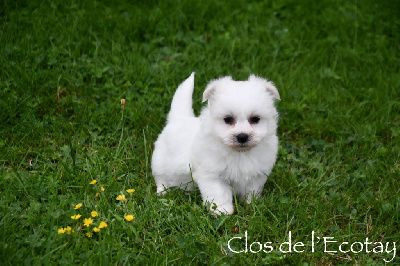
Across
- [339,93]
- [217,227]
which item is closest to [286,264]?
[217,227]

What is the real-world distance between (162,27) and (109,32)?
66cm

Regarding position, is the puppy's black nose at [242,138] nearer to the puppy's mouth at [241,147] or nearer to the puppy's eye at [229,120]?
the puppy's mouth at [241,147]

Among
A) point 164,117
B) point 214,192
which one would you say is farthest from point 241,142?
point 164,117

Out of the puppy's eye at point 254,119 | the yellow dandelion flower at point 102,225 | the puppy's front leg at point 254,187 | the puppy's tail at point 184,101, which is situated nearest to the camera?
the yellow dandelion flower at point 102,225

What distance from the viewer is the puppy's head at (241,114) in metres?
3.10

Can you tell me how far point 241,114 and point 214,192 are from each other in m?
0.62

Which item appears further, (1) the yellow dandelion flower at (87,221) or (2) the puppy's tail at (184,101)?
(2) the puppy's tail at (184,101)

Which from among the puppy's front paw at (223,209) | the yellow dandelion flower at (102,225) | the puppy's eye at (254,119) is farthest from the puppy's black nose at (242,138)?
the yellow dandelion flower at (102,225)

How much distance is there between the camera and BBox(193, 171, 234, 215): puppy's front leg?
10.8ft

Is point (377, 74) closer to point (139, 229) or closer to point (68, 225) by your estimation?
point (139, 229)

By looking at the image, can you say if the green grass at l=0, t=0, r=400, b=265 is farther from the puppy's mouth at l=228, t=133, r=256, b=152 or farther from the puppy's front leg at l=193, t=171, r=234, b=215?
the puppy's mouth at l=228, t=133, r=256, b=152

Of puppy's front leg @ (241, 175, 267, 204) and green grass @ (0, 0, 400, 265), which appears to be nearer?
green grass @ (0, 0, 400, 265)

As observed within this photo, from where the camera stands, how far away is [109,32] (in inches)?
209

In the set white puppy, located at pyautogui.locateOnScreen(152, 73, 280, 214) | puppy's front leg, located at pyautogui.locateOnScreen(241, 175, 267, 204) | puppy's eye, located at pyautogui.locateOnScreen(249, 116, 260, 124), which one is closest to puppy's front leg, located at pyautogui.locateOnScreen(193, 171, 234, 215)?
white puppy, located at pyautogui.locateOnScreen(152, 73, 280, 214)
